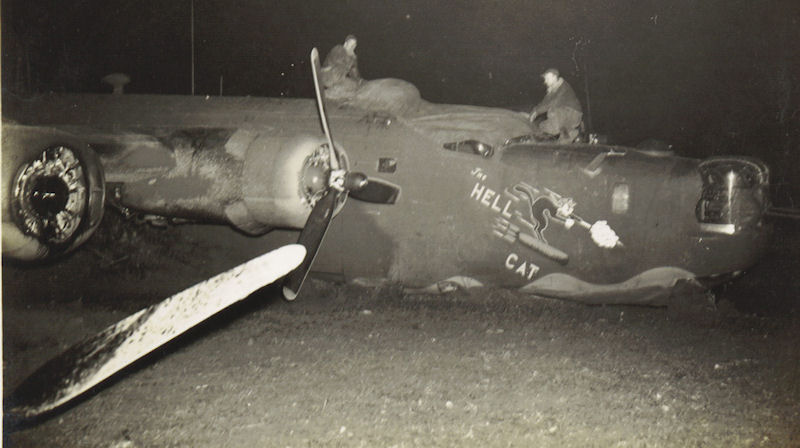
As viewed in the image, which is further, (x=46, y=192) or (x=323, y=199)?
(x=323, y=199)

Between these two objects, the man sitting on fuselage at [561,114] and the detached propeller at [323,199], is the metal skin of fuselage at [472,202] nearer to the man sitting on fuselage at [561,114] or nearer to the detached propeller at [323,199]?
the detached propeller at [323,199]

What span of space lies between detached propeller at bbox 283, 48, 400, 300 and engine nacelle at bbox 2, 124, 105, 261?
82.8 inches

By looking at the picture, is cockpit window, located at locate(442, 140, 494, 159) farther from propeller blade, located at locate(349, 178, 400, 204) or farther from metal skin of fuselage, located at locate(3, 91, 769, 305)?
propeller blade, located at locate(349, 178, 400, 204)

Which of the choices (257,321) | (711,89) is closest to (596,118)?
(711,89)

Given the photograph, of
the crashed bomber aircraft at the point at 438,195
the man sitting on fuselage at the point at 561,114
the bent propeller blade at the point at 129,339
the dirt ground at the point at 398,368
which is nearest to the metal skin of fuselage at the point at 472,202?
the crashed bomber aircraft at the point at 438,195

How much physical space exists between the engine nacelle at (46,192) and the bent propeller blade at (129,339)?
227 cm

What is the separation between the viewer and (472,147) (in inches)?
281

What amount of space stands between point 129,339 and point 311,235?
8.92 ft

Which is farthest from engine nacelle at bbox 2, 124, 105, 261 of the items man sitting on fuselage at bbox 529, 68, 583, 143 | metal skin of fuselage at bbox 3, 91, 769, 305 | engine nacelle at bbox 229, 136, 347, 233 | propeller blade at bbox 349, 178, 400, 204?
man sitting on fuselage at bbox 529, 68, 583, 143

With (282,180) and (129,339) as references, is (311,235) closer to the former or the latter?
(282,180)

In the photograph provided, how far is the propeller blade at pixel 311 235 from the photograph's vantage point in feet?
20.2

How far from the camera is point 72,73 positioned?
488 inches

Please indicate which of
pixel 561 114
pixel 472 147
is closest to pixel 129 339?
pixel 472 147

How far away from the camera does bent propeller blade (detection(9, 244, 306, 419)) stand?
3521 mm
